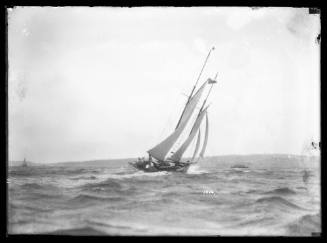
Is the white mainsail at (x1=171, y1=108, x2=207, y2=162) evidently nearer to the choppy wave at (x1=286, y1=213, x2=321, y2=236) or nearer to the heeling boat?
the heeling boat

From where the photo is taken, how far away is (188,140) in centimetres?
393

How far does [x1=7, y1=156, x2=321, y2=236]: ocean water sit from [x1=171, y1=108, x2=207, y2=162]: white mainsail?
156 millimetres

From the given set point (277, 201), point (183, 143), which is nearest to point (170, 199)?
point (183, 143)

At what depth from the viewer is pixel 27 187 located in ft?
12.6

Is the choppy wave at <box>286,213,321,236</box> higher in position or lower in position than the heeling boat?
lower

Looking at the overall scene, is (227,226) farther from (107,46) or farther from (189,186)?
(107,46)

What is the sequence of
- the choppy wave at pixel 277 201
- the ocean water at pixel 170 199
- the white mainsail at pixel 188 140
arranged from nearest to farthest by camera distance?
the ocean water at pixel 170 199 → the choppy wave at pixel 277 201 → the white mainsail at pixel 188 140

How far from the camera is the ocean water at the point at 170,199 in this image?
145 inches

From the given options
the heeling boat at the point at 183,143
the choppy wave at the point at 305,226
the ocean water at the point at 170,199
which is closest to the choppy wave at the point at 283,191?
the ocean water at the point at 170,199

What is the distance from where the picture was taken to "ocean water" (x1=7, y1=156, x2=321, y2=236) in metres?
3.69

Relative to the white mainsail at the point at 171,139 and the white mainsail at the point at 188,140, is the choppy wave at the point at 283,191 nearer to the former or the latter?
the white mainsail at the point at 188,140

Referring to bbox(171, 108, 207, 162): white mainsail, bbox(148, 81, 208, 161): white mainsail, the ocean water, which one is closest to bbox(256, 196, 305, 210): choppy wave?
the ocean water

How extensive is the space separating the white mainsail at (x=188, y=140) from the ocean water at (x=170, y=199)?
156 millimetres
